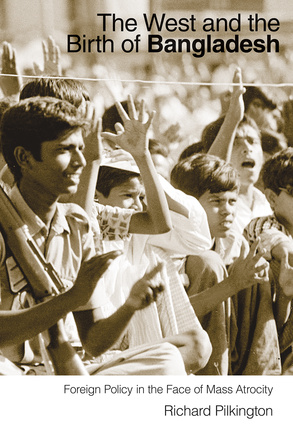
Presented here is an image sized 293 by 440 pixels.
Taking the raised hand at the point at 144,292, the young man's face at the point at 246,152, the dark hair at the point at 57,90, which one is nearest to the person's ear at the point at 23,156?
the dark hair at the point at 57,90

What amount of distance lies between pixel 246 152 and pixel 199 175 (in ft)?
0.83

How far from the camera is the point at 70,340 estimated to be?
3684 millimetres

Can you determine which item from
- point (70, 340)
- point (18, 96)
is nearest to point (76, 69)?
point (18, 96)

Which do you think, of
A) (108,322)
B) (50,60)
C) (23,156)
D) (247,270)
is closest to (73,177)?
(23,156)

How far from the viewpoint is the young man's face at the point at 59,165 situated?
3.65 m

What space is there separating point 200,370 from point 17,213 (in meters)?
1.04

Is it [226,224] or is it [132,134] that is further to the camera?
[226,224]

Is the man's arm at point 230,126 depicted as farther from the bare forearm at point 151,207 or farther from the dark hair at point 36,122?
the dark hair at point 36,122

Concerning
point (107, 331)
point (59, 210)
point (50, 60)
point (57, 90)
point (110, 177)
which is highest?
point (50, 60)

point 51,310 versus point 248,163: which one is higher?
point 248,163

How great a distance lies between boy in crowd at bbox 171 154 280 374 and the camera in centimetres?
378

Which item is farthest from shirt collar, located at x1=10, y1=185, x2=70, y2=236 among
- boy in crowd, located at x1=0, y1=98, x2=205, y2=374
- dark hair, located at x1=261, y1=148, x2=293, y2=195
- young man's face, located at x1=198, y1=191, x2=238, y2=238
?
dark hair, located at x1=261, y1=148, x2=293, y2=195

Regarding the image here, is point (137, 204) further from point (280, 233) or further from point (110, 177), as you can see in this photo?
point (280, 233)

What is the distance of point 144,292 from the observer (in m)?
3.67
